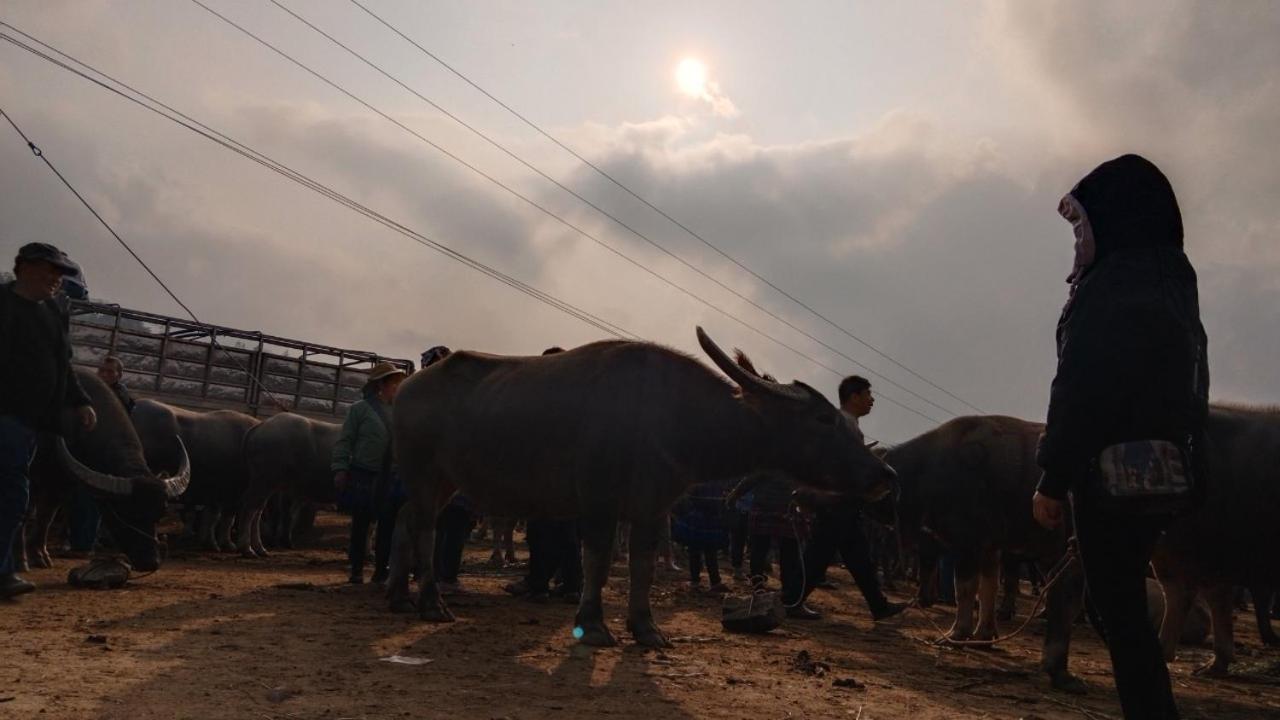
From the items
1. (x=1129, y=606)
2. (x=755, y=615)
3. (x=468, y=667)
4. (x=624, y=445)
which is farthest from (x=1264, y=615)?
(x=468, y=667)

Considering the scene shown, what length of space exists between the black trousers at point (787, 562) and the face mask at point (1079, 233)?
238 inches

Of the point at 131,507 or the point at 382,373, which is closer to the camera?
A: the point at 131,507

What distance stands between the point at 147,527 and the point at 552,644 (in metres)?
4.86

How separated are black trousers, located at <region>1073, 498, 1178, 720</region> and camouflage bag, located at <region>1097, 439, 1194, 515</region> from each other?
0.08 m

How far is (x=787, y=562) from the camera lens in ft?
32.7

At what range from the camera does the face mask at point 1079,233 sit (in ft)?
11.0

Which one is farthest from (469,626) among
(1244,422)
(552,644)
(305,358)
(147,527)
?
(305,358)

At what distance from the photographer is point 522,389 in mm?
6934

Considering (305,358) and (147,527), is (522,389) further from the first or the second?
(305,358)

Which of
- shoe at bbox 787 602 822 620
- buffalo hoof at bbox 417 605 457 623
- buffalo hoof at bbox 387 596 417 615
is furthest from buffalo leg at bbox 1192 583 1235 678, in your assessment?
buffalo hoof at bbox 387 596 417 615

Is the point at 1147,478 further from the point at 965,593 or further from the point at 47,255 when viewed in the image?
the point at 47,255

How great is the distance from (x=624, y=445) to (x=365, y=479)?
4.19m

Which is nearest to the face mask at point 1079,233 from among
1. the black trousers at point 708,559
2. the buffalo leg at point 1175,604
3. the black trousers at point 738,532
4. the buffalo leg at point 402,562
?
the buffalo leg at point 1175,604

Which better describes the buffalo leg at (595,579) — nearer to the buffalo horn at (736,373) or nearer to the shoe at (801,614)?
the buffalo horn at (736,373)
